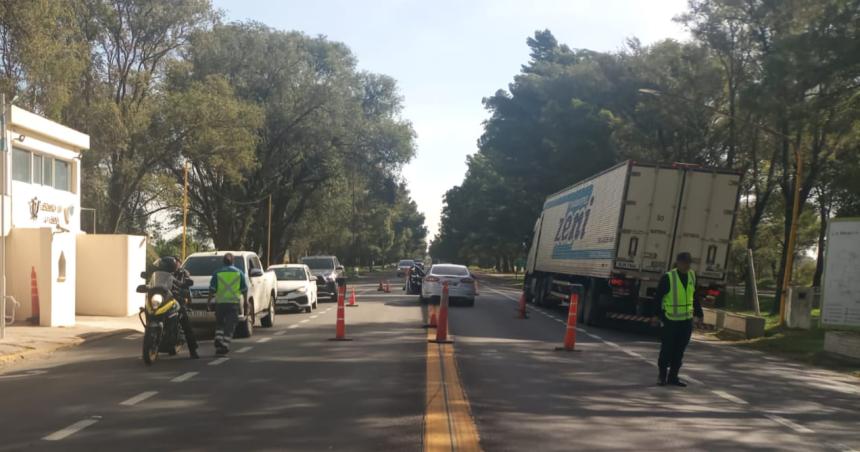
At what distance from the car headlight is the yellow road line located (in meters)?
4.08

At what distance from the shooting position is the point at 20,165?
70.7ft

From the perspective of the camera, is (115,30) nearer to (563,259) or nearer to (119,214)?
(119,214)

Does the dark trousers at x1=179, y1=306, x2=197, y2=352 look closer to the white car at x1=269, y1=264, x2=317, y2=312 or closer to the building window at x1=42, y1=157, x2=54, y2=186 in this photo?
the building window at x1=42, y1=157, x2=54, y2=186

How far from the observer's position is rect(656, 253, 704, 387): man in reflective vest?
11.4 m

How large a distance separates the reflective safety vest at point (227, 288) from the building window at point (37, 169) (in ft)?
34.9

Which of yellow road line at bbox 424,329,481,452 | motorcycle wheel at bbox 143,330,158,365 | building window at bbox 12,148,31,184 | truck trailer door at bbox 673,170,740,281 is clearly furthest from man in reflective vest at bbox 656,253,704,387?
building window at bbox 12,148,31,184

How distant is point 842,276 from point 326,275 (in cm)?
1999

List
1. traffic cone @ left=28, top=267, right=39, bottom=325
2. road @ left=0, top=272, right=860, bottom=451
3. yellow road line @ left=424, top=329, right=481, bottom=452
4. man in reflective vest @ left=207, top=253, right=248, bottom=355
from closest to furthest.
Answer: yellow road line @ left=424, top=329, right=481, bottom=452
road @ left=0, top=272, right=860, bottom=451
man in reflective vest @ left=207, top=253, right=248, bottom=355
traffic cone @ left=28, top=267, right=39, bottom=325

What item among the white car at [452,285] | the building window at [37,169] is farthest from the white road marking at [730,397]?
the white car at [452,285]

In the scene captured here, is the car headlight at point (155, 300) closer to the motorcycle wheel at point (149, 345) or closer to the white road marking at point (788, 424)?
the motorcycle wheel at point (149, 345)

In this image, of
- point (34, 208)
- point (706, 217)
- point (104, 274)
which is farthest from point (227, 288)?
point (706, 217)

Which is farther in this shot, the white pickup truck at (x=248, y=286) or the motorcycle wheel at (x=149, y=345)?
the white pickup truck at (x=248, y=286)

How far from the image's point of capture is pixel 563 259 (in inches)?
1080

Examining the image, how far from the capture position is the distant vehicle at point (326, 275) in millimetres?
34000
